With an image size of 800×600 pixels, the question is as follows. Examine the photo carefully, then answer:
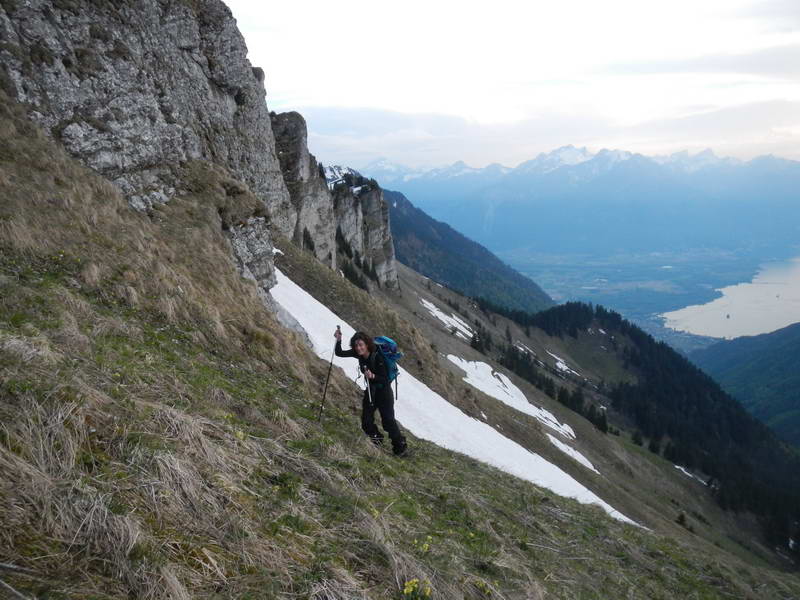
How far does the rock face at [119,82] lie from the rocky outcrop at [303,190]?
23612 mm

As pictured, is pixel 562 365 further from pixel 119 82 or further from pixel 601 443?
pixel 119 82

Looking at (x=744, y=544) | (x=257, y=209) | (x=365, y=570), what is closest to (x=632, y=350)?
(x=744, y=544)

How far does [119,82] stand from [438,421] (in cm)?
2153

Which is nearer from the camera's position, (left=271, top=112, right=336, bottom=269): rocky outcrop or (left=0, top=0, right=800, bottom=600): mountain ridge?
(left=0, top=0, right=800, bottom=600): mountain ridge

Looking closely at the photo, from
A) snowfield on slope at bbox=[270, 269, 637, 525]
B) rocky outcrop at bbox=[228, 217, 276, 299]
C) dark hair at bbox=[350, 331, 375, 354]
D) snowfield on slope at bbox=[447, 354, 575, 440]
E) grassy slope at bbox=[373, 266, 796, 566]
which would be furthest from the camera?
snowfield on slope at bbox=[447, 354, 575, 440]

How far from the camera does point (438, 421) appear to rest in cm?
2548

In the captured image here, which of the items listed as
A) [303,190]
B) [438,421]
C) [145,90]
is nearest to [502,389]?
[303,190]

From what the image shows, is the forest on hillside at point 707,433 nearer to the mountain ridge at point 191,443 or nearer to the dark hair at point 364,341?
the mountain ridge at point 191,443

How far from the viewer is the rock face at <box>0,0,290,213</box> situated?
56.1 feet

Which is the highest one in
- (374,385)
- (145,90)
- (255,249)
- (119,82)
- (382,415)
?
(145,90)

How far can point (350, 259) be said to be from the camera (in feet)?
299

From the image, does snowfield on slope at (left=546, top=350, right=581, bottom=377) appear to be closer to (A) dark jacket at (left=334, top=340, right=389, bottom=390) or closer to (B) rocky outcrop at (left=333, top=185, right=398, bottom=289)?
(B) rocky outcrop at (left=333, top=185, right=398, bottom=289)

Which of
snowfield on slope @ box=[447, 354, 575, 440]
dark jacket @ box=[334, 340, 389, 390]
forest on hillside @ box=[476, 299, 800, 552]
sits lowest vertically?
forest on hillside @ box=[476, 299, 800, 552]

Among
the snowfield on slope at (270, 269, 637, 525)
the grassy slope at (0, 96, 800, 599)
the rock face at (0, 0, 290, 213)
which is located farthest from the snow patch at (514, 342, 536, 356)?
the grassy slope at (0, 96, 800, 599)
